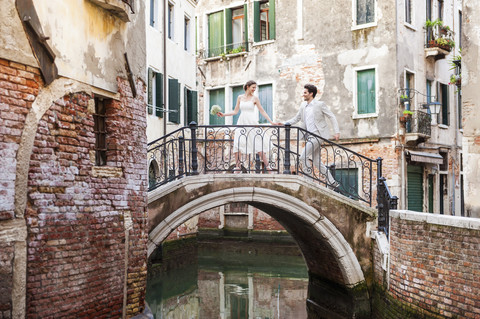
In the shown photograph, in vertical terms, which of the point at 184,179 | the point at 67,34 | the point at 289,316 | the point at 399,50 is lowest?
the point at 289,316

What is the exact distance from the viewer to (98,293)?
18.7 ft

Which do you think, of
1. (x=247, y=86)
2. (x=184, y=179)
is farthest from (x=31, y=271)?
(x=247, y=86)

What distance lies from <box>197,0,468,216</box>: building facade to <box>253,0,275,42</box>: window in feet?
0.11

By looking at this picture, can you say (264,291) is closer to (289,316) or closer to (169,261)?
(289,316)

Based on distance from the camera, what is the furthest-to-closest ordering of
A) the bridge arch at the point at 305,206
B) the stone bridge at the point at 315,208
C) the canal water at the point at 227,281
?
the canal water at the point at 227,281
the stone bridge at the point at 315,208
the bridge arch at the point at 305,206

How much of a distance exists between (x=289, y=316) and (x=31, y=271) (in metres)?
6.27

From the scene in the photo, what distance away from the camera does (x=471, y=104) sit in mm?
9219

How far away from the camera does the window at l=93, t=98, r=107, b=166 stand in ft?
19.9

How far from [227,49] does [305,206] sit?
11.3 meters

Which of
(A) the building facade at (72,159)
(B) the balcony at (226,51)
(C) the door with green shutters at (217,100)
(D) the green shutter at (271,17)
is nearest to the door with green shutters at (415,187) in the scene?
(D) the green shutter at (271,17)

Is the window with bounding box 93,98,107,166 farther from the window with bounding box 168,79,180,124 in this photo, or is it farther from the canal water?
the window with bounding box 168,79,180,124

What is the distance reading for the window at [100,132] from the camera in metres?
6.07

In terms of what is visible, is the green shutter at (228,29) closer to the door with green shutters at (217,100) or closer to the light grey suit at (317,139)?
the door with green shutters at (217,100)

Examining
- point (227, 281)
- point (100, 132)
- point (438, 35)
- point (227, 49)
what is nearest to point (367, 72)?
point (438, 35)
